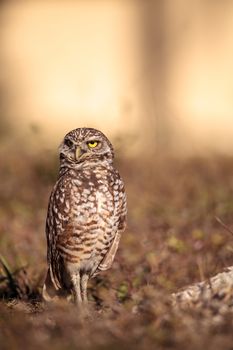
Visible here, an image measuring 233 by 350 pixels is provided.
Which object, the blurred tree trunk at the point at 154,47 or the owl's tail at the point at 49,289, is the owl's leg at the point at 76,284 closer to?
the owl's tail at the point at 49,289

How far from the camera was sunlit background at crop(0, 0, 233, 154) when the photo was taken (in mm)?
14883

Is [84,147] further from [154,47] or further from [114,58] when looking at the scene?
[154,47]

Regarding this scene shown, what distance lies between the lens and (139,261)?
6465mm

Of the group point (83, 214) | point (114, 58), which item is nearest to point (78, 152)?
point (83, 214)

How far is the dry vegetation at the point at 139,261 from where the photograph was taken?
3.88 m

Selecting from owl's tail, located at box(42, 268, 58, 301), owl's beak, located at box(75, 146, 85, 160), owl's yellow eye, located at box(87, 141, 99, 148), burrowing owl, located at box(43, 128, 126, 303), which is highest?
owl's yellow eye, located at box(87, 141, 99, 148)

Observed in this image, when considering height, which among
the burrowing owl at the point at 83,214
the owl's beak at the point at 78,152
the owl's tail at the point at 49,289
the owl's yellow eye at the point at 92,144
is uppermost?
the owl's yellow eye at the point at 92,144

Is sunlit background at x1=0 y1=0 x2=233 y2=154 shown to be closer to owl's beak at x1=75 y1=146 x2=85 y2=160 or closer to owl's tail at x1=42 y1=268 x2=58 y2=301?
owl's tail at x1=42 y1=268 x2=58 y2=301

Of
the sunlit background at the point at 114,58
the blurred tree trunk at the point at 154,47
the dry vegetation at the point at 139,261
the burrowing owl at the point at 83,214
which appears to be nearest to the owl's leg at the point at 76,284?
the burrowing owl at the point at 83,214

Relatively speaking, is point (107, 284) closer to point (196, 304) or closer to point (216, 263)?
point (216, 263)

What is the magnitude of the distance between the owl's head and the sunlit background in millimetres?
9015

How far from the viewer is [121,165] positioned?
962 cm

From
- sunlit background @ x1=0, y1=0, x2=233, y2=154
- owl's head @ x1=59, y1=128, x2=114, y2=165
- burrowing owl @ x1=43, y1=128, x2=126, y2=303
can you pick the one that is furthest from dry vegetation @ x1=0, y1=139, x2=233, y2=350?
sunlit background @ x1=0, y1=0, x2=233, y2=154

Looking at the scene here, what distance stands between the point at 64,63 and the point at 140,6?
171 centimetres
